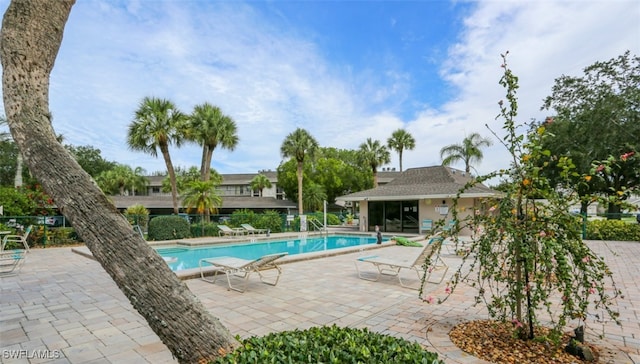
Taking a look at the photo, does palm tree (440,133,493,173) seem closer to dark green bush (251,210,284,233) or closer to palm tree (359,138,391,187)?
palm tree (359,138,391,187)

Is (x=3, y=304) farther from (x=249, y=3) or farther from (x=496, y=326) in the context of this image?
(x=249, y=3)

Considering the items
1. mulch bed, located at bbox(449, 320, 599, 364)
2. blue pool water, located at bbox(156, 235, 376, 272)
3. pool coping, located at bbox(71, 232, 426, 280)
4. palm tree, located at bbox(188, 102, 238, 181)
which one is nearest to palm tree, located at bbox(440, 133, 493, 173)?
pool coping, located at bbox(71, 232, 426, 280)

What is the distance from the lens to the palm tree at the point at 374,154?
36062 mm

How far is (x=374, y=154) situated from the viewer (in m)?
36.0

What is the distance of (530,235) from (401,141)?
34.8 metres

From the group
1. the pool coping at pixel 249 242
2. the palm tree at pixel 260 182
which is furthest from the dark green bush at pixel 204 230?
the palm tree at pixel 260 182

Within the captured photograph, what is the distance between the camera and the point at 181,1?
28.8 feet

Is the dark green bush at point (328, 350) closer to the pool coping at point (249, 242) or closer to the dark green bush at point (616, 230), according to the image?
the pool coping at point (249, 242)

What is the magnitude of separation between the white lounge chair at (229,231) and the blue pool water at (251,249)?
7.70ft

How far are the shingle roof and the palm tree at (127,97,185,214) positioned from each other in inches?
454

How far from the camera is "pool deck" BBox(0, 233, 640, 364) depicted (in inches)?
142

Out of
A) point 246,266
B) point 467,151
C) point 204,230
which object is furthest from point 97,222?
point 467,151

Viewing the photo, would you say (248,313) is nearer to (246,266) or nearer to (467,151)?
(246,266)

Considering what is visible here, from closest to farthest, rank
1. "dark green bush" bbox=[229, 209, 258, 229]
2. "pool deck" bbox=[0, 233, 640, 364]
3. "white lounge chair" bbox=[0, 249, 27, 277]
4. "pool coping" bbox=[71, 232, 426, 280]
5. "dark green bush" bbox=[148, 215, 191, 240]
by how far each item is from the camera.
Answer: "pool deck" bbox=[0, 233, 640, 364]
"pool coping" bbox=[71, 232, 426, 280]
"white lounge chair" bbox=[0, 249, 27, 277]
"dark green bush" bbox=[148, 215, 191, 240]
"dark green bush" bbox=[229, 209, 258, 229]
